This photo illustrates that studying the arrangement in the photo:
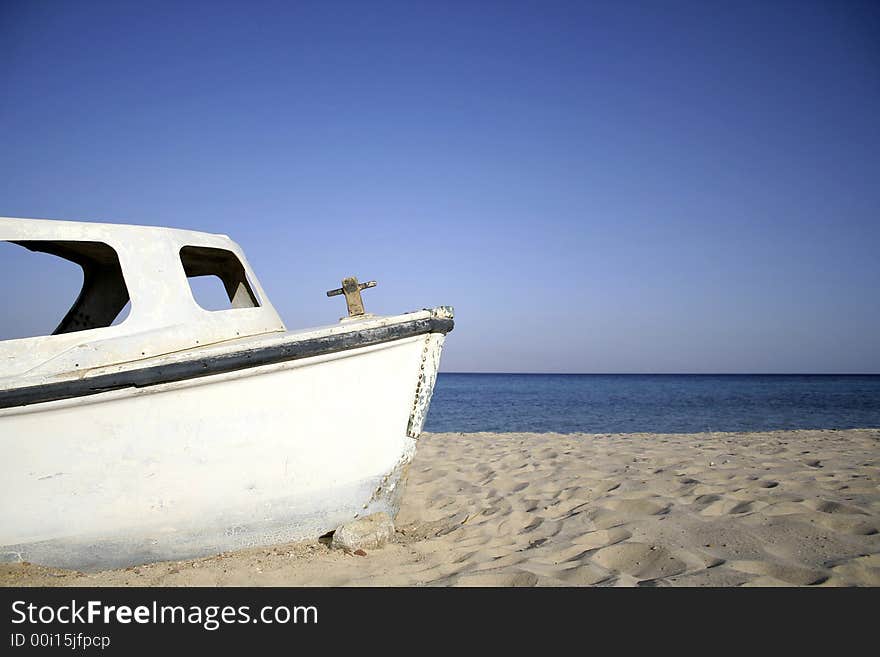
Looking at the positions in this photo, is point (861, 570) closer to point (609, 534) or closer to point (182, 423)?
point (609, 534)

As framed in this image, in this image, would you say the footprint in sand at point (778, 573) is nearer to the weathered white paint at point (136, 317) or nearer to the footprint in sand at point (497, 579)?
the footprint in sand at point (497, 579)

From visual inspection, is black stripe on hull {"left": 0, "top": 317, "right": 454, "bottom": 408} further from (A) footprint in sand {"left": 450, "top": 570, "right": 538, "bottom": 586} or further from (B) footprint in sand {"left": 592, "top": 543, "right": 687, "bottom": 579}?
(B) footprint in sand {"left": 592, "top": 543, "right": 687, "bottom": 579}

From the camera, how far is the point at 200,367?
2.60 meters

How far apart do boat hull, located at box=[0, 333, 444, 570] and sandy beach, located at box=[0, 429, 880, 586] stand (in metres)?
0.14

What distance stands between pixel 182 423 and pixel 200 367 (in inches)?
13.2

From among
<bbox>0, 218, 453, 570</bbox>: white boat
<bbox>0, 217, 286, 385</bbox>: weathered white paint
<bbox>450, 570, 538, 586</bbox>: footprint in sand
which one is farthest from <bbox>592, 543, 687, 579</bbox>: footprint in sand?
<bbox>0, 217, 286, 385</bbox>: weathered white paint

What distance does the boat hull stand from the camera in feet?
8.49

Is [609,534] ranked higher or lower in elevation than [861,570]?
lower

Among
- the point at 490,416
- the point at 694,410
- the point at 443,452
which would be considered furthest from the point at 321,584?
the point at 694,410

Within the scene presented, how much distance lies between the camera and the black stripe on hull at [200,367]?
2.47m

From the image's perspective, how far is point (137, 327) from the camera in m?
2.87

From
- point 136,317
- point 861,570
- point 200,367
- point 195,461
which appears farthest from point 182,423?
point 861,570
